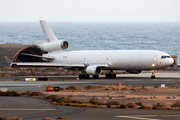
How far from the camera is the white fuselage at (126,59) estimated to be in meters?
54.5

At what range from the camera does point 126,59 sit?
56.3 m

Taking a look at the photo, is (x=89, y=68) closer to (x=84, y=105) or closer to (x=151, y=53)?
(x=151, y=53)

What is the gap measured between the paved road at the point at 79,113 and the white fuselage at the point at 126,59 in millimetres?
32186

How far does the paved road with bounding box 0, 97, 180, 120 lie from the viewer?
19.2 meters

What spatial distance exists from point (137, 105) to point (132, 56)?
31.6m

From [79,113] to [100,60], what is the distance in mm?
39286

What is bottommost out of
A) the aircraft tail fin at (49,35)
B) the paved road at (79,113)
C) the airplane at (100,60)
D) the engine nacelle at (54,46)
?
the paved road at (79,113)

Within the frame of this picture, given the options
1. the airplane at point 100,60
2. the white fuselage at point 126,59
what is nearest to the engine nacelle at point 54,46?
the airplane at point 100,60

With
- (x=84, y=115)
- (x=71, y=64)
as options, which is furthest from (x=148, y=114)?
(x=71, y=64)

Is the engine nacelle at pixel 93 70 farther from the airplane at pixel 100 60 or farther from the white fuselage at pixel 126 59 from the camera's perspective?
the white fuselage at pixel 126 59

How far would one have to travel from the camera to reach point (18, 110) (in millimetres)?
22062

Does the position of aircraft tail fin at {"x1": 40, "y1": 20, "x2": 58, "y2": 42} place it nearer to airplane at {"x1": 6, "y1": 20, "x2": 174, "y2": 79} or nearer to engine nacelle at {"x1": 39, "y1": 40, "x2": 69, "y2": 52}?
airplane at {"x1": 6, "y1": 20, "x2": 174, "y2": 79}

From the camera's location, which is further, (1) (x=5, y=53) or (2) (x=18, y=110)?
(1) (x=5, y=53)

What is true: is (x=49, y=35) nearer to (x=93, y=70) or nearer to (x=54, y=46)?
(x=54, y=46)
